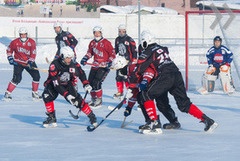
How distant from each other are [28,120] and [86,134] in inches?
53.1

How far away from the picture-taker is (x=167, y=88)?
5.22m

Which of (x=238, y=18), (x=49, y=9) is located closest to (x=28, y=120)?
(x=238, y=18)

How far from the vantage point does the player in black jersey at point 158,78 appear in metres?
5.14

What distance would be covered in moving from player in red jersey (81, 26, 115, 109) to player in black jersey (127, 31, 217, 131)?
8.46 ft

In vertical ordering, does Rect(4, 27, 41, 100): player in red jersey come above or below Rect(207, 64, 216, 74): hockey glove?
above

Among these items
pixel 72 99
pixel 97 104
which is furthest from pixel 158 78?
pixel 97 104

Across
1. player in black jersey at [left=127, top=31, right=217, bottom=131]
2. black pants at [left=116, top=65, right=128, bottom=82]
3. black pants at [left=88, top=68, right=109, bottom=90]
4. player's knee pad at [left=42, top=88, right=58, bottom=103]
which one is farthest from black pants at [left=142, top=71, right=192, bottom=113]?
black pants at [left=116, top=65, right=128, bottom=82]

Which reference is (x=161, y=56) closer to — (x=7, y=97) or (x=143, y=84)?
(x=143, y=84)

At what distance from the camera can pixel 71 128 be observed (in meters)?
5.77

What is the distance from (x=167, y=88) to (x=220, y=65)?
439 cm

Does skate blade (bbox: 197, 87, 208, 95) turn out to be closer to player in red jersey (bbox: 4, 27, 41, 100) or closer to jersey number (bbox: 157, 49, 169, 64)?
player in red jersey (bbox: 4, 27, 41, 100)

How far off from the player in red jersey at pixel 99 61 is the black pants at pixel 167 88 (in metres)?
2.67

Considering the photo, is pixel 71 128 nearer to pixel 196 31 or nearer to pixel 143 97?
pixel 143 97

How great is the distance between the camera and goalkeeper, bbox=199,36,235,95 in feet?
30.4
